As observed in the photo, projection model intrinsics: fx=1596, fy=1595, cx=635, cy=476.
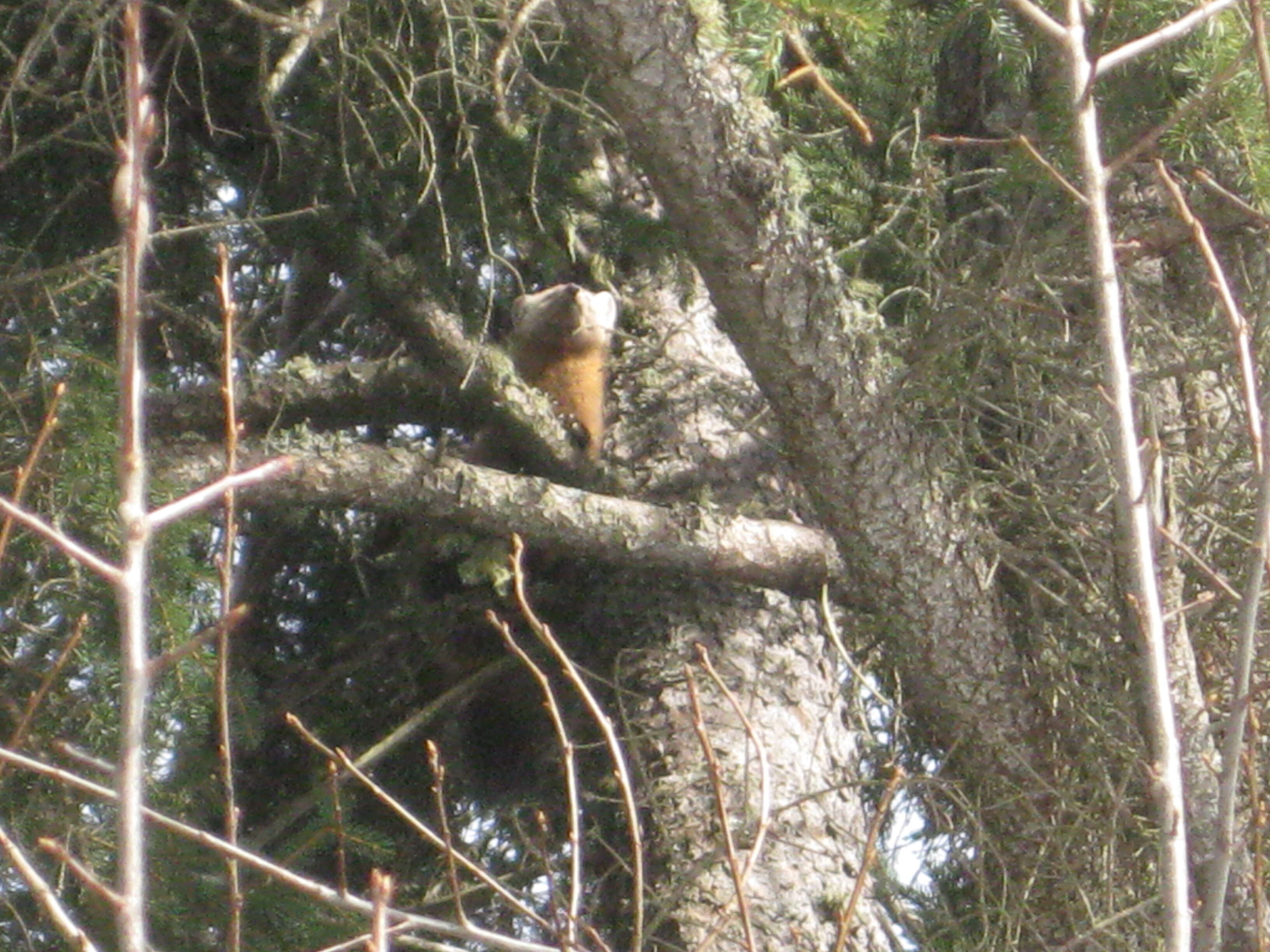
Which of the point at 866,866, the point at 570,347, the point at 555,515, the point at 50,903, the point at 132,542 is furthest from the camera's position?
the point at 570,347

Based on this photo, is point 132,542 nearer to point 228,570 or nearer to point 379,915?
point 379,915

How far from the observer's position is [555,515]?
2.93 metres

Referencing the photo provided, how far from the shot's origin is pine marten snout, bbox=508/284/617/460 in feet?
11.1

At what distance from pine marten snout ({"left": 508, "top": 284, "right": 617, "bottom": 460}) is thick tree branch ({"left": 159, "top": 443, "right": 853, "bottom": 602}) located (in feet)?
1.15

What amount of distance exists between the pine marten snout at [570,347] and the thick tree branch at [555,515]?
1.15 ft

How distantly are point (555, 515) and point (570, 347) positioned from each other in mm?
694

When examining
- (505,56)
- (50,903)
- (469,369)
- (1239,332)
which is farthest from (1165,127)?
(469,369)

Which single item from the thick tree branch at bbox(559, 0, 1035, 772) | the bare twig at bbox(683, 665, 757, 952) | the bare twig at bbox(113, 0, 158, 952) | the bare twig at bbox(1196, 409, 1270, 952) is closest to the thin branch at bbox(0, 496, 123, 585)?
the bare twig at bbox(113, 0, 158, 952)

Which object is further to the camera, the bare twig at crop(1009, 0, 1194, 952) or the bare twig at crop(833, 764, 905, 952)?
the bare twig at crop(833, 764, 905, 952)

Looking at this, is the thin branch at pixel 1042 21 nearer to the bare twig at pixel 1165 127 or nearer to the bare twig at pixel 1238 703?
the bare twig at pixel 1165 127

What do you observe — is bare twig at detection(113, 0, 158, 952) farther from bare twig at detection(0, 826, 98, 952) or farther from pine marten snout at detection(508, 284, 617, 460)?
pine marten snout at detection(508, 284, 617, 460)

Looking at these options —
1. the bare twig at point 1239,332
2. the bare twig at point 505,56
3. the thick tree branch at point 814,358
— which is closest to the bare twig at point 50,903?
the bare twig at point 1239,332

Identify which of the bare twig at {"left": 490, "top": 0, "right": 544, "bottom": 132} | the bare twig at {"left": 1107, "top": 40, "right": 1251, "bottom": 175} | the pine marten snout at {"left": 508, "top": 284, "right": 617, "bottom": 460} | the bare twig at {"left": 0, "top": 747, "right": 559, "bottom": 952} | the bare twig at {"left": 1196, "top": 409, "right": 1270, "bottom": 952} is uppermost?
the bare twig at {"left": 490, "top": 0, "right": 544, "bottom": 132}

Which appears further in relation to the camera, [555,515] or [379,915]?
[555,515]
